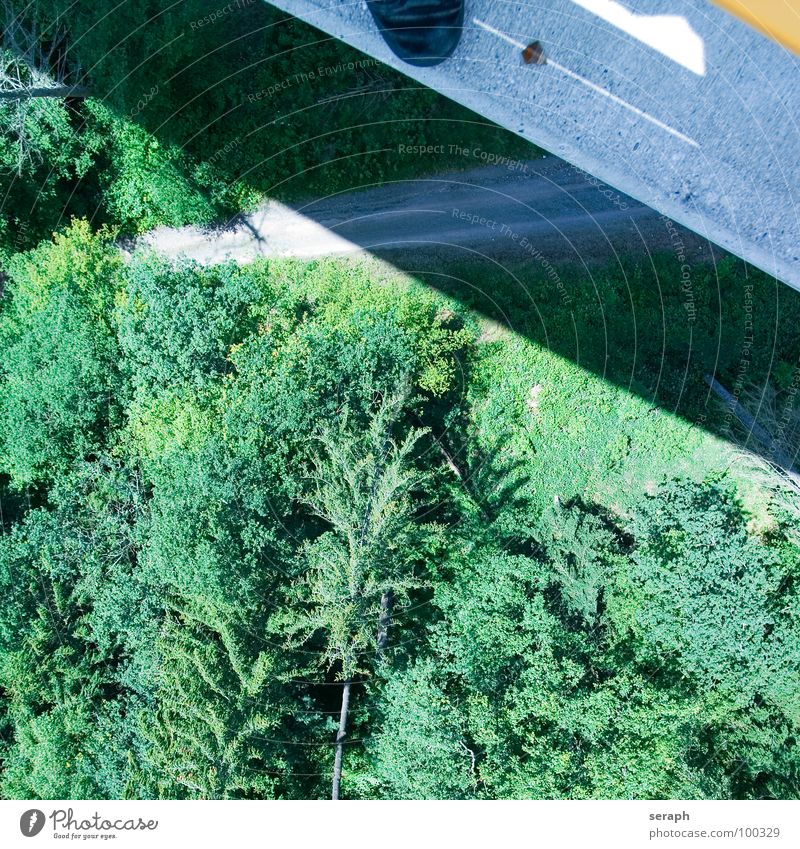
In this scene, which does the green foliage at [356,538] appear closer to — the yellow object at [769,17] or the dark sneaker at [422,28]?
the dark sneaker at [422,28]

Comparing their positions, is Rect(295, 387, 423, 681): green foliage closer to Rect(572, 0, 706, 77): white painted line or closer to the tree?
the tree

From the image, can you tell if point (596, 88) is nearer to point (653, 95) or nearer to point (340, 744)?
point (653, 95)

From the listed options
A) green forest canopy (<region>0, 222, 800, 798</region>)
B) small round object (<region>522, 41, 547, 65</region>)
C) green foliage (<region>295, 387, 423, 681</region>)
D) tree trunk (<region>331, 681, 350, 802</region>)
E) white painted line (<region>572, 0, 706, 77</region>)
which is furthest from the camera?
tree trunk (<region>331, 681, 350, 802</region>)

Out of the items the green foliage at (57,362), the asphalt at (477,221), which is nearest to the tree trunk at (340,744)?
the green foliage at (57,362)

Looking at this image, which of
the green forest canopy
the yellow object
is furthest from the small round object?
the green forest canopy

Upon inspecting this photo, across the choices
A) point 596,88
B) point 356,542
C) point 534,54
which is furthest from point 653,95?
point 356,542

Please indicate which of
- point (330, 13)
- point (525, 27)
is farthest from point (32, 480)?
point (525, 27)

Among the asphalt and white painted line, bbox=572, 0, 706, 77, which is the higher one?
the asphalt

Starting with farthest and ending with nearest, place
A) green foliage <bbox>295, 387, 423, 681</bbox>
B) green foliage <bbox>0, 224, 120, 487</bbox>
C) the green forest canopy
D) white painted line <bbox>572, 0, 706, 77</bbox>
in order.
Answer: green foliage <bbox>0, 224, 120, 487</bbox> < the green forest canopy < green foliage <bbox>295, 387, 423, 681</bbox> < white painted line <bbox>572, 0, 706, 77</bbox>
